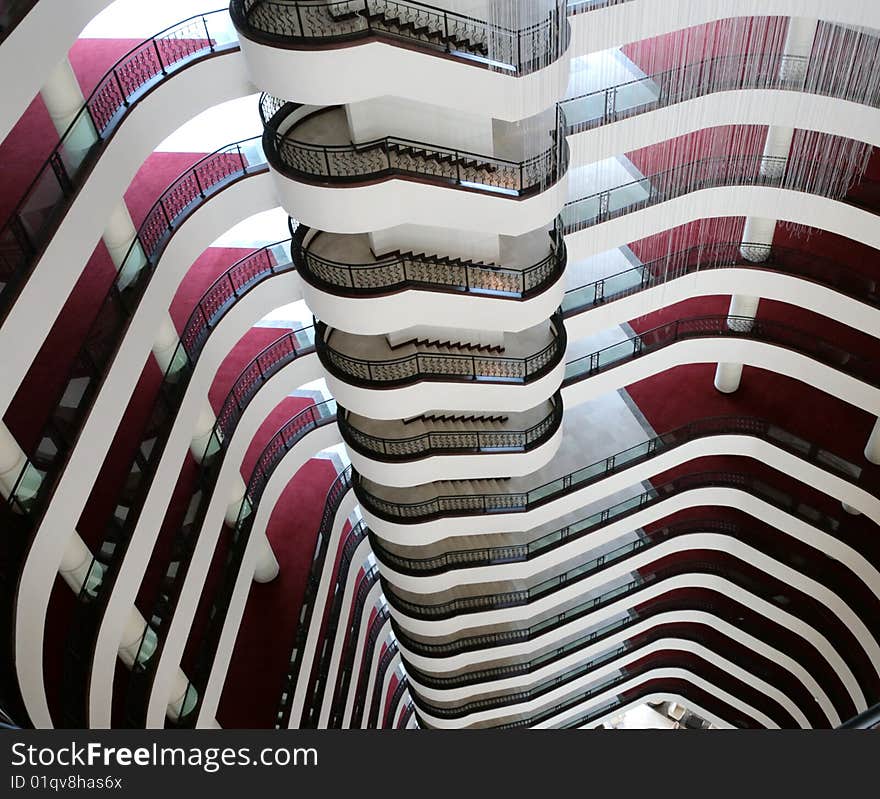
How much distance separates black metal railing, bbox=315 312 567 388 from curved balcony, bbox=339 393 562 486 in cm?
168

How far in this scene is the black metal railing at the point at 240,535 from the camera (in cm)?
1816

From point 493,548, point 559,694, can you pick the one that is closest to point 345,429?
point 493,548

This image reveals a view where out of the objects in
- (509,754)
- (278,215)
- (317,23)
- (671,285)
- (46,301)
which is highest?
(278,215)

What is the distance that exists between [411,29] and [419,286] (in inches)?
155

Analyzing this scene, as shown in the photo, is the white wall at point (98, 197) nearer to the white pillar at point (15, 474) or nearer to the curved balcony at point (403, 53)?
the white pillar at point (15, 474)

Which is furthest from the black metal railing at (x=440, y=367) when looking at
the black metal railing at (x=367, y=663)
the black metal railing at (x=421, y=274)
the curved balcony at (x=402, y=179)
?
the black metal railing at (x=367, y=663)

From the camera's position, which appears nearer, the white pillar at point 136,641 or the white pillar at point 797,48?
the white pillar at point 797,48

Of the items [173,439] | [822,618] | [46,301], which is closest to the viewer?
[46,301]

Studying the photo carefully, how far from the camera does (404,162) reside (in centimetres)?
1337

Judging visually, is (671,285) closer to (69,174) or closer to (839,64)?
(839,64)

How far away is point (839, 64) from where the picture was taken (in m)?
16.0

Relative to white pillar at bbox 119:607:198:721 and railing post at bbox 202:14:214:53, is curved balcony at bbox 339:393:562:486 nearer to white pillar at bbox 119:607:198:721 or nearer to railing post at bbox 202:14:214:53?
white pillar at bbox 119:607:198:721

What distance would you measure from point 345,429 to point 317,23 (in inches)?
331

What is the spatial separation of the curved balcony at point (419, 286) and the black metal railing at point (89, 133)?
333 centimetres
